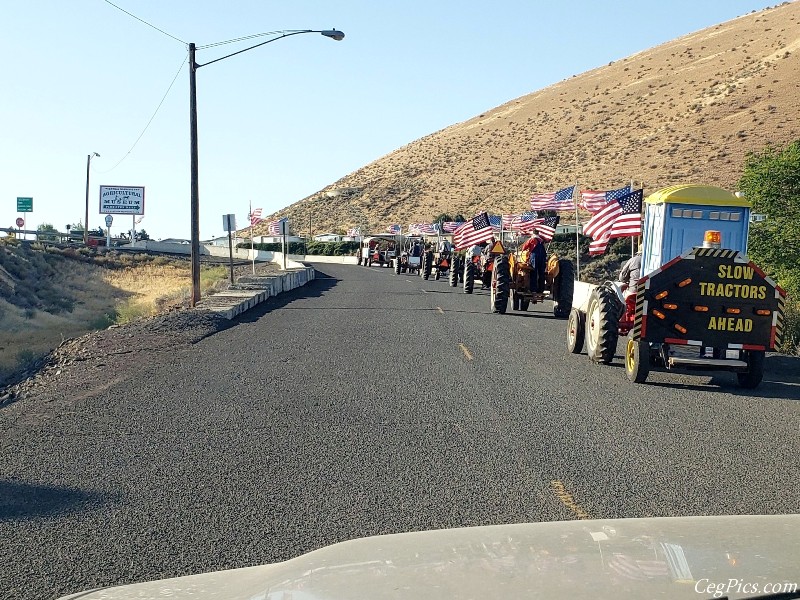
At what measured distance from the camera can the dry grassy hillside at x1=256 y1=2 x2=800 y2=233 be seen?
7956 cm

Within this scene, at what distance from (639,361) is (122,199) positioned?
8118 centimetres

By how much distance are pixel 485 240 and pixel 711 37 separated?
314 ft

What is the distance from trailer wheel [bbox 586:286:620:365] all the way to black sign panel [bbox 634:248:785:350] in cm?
148

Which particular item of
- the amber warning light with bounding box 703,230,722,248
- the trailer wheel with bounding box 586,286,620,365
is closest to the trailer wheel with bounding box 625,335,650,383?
the trailer wheel with bounding box 586,286,620,365

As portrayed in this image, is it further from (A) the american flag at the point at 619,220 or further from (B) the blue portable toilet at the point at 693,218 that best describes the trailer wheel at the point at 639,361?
(A) the american flag at the point at 619,220

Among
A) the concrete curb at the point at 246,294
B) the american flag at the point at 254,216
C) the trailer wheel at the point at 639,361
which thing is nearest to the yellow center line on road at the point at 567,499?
the trailer wheel at the point at 639,361

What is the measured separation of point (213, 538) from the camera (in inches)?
230

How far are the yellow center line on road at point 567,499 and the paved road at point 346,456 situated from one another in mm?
26

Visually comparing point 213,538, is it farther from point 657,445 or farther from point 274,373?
point 274,373

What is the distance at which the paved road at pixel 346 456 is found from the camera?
598cm

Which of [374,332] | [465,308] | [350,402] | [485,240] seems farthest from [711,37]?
[350,402]

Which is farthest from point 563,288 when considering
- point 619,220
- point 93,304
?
point 93,304

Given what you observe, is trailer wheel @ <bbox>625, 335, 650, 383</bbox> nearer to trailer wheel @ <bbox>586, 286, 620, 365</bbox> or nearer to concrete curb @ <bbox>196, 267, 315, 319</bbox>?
trailer wheel @ <bbox>586, 286, 620, 365</bbox>

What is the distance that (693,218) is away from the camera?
14.3m
